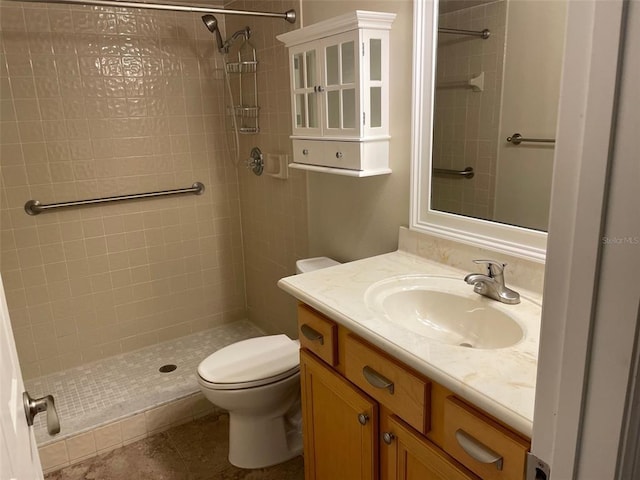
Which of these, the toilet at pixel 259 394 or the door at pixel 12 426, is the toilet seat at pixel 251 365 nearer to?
the toilet at pixel 259 394

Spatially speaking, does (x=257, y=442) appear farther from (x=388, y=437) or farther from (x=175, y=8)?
(x=175, y=8)

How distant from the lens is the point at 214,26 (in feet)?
8.23

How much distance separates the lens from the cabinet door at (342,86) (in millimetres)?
1615

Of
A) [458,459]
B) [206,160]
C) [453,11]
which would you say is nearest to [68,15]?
[206,160]

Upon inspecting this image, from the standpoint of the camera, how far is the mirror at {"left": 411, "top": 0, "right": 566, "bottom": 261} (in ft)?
4.33

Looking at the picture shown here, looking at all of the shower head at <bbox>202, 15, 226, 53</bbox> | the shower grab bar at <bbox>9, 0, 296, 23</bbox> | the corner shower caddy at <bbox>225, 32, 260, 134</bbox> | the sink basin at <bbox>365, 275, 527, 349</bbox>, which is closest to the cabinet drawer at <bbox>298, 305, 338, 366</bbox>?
the sink basin at <bbox>365, 275, 527, 349</bbox>

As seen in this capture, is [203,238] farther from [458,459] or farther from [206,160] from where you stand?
[458,459]

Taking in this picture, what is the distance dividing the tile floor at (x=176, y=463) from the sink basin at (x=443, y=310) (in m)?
0.91

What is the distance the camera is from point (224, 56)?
2.75 metres

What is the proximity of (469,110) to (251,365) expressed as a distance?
1193mm

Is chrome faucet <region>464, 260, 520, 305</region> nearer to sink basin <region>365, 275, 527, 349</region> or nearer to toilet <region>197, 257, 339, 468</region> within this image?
sink basin <region>365, 275, 527, 349</region>

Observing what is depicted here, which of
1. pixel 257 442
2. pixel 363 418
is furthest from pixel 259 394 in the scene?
pixel 363 418

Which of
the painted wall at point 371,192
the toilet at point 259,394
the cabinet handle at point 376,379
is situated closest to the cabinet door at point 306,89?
the painted wall at point 371,192

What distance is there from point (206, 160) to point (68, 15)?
3.11 ft
